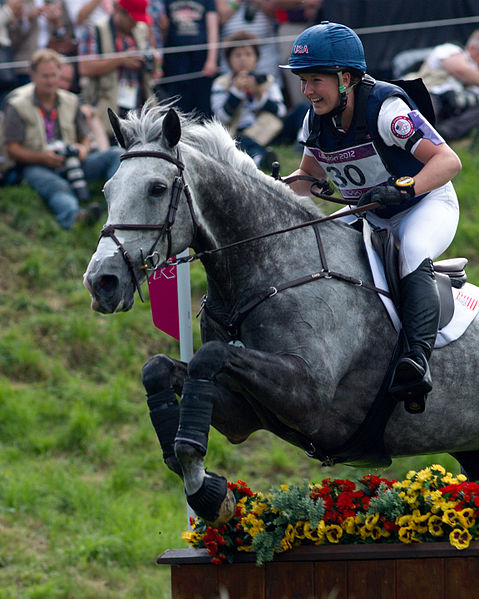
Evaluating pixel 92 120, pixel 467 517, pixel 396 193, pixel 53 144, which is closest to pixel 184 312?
pixel 396 193

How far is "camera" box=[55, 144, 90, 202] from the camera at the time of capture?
411 inches

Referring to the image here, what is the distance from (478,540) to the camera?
5020mm

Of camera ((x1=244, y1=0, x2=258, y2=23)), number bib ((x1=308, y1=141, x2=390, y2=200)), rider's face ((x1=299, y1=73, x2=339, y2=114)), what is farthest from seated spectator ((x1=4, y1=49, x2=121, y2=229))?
rider's face ((x1=299, y1=73, x2=339, y2=114))

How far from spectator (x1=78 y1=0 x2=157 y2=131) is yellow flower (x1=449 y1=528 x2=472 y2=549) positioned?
7058 millimetres

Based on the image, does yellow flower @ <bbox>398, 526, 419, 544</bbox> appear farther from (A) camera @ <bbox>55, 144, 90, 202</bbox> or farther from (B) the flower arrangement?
(A) camera @ <bbox>55, 144, 90, 202</bbox>

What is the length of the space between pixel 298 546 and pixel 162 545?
121 inches

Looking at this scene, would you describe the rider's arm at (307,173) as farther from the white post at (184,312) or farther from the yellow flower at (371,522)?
the yellow flower at (371,522)

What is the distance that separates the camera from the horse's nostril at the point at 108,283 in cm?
443

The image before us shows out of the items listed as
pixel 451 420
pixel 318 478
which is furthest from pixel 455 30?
pixel 451 420

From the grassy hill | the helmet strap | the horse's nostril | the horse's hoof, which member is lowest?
the grassy hill

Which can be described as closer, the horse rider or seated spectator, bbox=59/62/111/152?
the horse rider

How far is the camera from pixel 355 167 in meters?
5.33

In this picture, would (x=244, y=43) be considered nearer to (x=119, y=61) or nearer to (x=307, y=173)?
(x=119, y=61)

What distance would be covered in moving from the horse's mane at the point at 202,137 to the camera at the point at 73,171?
5.35m
